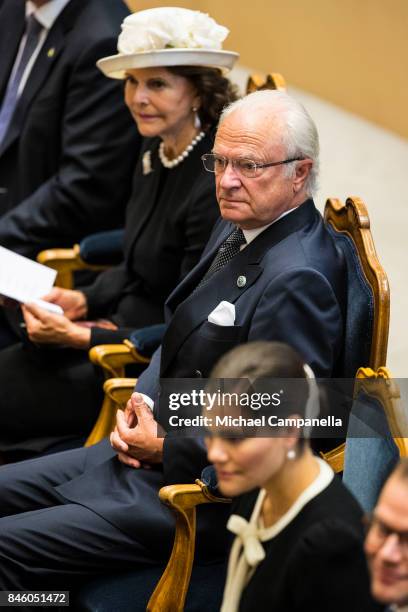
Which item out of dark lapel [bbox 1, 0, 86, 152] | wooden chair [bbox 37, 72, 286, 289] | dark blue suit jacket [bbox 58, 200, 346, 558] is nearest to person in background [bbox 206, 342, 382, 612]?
dark blue suit jacket [bbox 58, 200, 346, 558]

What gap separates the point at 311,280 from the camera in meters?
2.29

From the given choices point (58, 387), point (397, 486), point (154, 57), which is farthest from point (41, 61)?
point (397, 486)

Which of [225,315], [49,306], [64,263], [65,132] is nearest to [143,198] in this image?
[49,306]

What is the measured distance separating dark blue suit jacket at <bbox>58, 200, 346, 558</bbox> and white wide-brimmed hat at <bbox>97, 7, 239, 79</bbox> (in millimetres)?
884

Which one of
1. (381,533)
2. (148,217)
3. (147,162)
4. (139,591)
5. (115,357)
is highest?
(381,533)

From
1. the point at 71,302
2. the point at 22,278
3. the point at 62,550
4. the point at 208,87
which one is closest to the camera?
the point at 62,550

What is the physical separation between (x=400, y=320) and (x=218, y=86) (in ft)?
3.84

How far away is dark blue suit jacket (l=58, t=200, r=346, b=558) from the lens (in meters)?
2.25

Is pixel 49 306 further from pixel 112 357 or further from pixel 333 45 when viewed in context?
pixel 333 45

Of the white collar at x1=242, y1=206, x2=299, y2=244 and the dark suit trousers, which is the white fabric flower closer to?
the white collar at x1=242, y1=206, x2=299, y2=244

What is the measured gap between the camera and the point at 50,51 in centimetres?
397

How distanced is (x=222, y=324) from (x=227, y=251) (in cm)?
29

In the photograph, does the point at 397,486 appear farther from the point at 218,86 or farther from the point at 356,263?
the point at 218,86

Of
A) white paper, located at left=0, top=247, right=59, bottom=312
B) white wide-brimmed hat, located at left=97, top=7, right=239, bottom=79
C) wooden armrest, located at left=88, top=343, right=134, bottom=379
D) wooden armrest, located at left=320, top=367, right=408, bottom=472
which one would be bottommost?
wooden armrest, located at left=88, top=343, right=134, bottom=379
